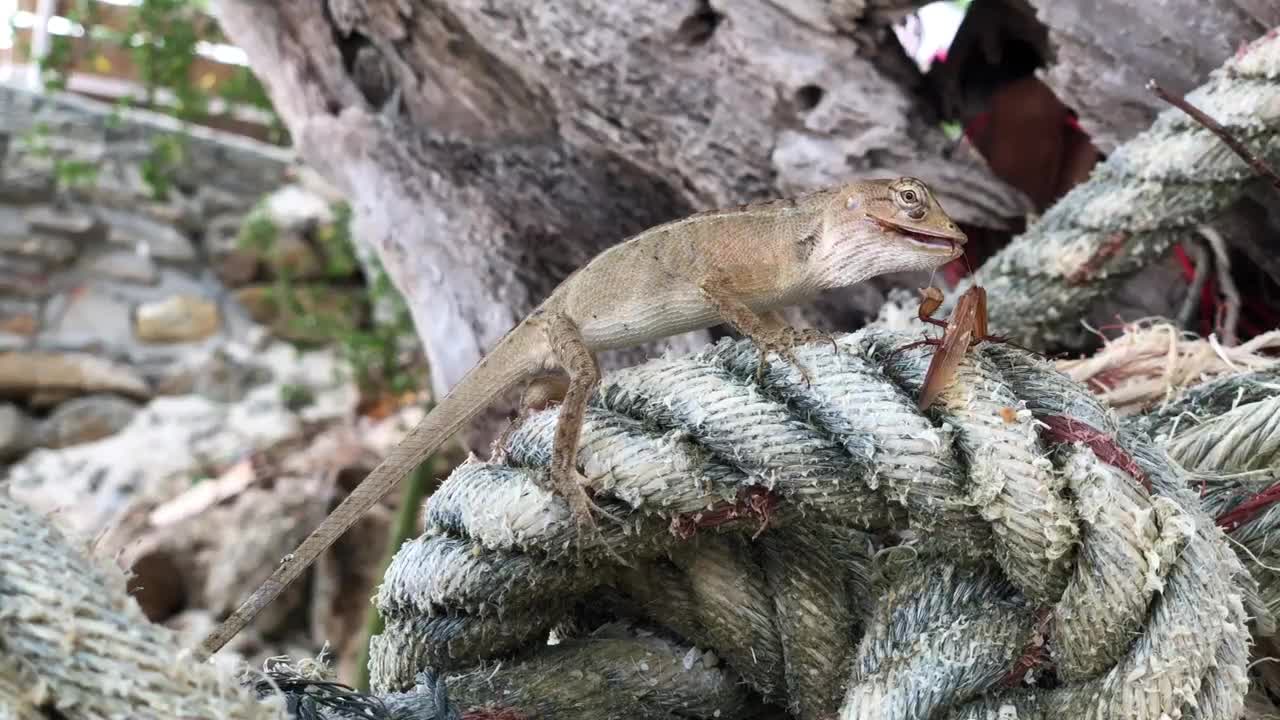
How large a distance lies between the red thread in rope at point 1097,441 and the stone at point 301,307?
13.2 ft

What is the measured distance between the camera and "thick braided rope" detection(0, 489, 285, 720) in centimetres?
43

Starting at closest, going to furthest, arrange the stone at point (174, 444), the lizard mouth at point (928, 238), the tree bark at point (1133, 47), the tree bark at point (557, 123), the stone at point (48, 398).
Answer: the lizard mouth at point (928, 238) < the tree bark at point (1133, 47) < the tree bark at point (557, 123) < the stone at point (174, 444) < the stone at point (48, 398)

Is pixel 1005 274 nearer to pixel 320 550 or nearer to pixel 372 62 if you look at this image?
pixel 320 550

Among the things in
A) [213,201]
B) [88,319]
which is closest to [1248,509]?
[88,319]

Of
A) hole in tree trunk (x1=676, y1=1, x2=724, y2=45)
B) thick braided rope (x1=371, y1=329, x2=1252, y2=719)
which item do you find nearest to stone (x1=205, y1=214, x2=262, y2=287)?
hole in tree trunk (x1=676, y1=1, x2=724, y2=45)

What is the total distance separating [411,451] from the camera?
0.88 meters

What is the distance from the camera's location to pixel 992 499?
61 cm

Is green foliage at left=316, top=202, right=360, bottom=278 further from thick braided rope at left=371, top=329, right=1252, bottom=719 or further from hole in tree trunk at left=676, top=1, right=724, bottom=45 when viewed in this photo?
thick braided rope at left=371, top=329, right=1252, bottom=719

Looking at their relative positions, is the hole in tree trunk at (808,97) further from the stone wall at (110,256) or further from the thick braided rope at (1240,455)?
the stone wall at (110,256)

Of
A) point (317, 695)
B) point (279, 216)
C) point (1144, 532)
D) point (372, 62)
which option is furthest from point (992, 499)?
point (279, 216)

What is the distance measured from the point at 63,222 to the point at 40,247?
5.3 inches

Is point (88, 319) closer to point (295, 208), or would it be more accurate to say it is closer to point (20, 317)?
point (20, 317)

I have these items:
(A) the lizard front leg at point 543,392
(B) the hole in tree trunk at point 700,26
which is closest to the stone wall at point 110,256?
(B) the hole in tree trunk at point 700,26

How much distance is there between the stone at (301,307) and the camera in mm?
4441
